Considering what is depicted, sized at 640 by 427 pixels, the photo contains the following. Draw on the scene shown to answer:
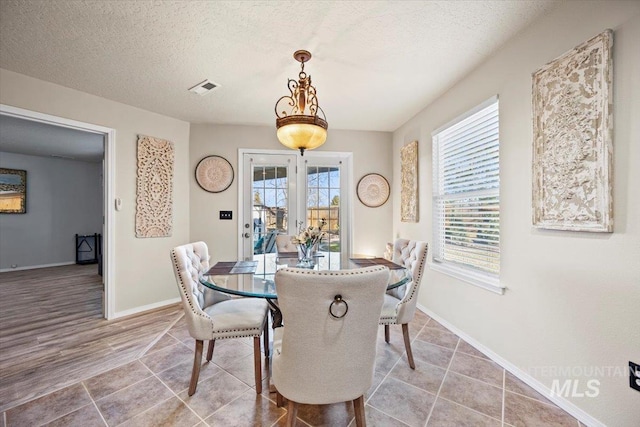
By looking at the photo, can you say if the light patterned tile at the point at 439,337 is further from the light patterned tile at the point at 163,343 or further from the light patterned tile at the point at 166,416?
the light patterned tile at the point at 163,343

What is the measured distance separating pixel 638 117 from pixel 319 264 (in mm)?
1989

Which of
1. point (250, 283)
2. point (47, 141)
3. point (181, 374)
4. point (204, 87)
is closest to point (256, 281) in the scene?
point (250, 283)

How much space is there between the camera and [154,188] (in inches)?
135

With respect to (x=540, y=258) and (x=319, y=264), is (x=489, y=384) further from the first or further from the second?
(x=319, y=264)

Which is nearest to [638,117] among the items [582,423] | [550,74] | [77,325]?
[550,74]

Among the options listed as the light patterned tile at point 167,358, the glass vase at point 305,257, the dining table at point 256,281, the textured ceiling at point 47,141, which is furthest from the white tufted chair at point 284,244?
the textured ceiling at point 47,141

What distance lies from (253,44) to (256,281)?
5.73ft

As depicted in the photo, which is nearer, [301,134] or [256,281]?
[256,281]

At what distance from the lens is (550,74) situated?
1713 mm

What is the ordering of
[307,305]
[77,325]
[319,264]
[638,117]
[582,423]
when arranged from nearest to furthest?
1. [307,305]
2. [638,117]
3. [582,423]
4. [319,264]
5. [77,325]

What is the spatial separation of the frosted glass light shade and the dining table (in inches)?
37.9

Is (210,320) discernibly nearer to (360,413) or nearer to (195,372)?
(195,372)

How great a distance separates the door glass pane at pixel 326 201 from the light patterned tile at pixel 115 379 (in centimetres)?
262

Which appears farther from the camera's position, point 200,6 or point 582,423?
point 200,6
